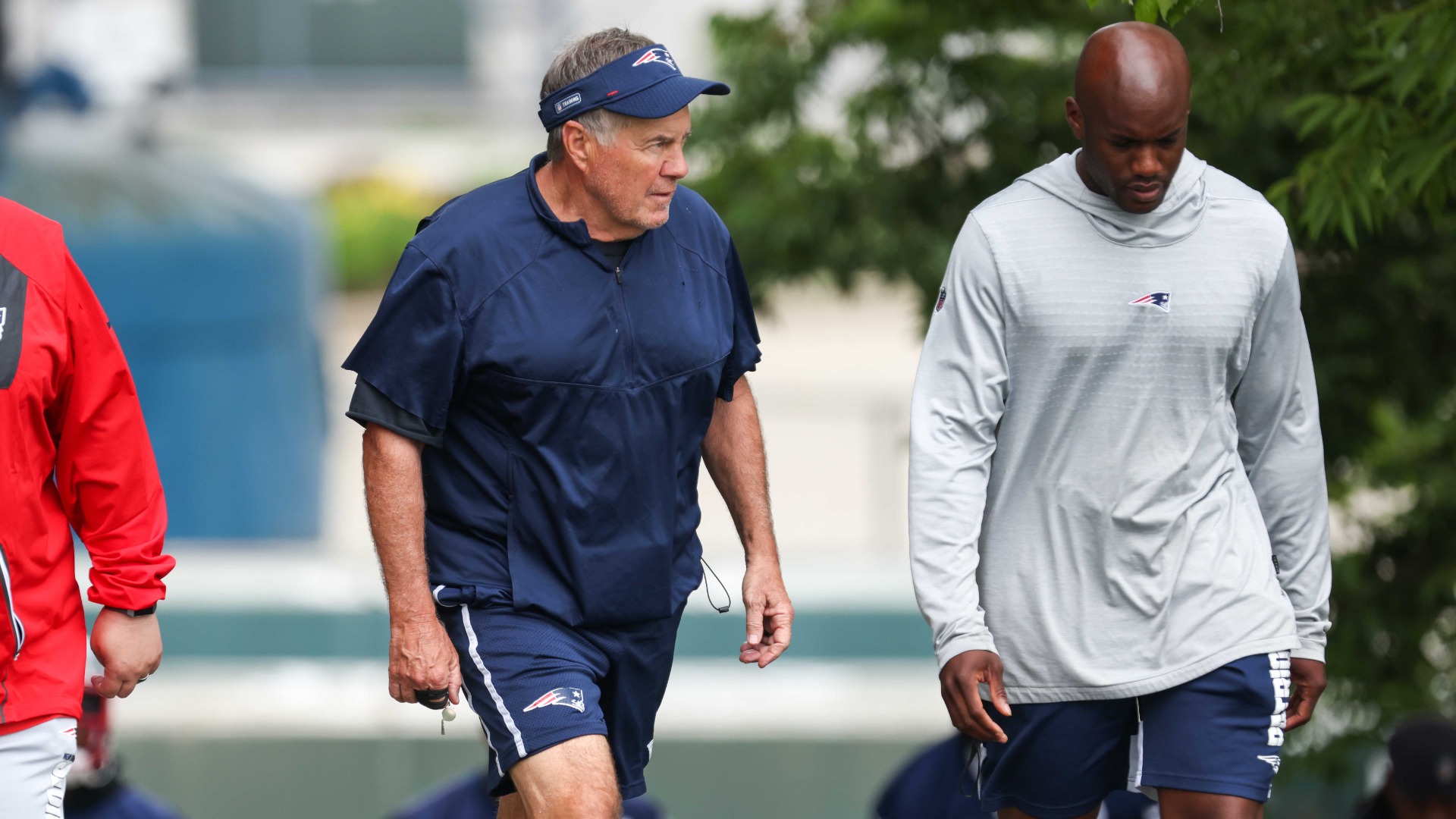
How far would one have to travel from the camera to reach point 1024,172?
616 cm

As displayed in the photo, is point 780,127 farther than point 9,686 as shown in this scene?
→ Yes

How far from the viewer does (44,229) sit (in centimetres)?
354

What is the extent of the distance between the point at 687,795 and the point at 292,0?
87.8 ft

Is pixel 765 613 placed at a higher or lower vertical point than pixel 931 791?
higher

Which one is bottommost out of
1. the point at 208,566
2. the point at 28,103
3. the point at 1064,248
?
the point at 208,566

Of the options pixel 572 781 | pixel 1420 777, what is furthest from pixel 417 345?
pixel 1420 777

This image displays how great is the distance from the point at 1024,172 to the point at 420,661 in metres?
3.13

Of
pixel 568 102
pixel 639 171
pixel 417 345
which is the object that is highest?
pixel 568 102

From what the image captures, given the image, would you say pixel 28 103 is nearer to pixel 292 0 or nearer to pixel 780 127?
pixel 780 127

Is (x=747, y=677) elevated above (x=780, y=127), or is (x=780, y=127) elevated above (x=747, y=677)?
(x=780, y=127)

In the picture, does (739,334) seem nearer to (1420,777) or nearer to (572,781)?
(572,781)

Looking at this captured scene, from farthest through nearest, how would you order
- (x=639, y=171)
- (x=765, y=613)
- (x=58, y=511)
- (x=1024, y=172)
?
(x=1024, y=172) < (x=765, y=613) < (x=639, y=171) < (x=58, y=511)

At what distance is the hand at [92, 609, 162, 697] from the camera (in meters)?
3.55

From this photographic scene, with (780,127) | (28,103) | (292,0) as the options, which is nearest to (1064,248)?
(780,127)
